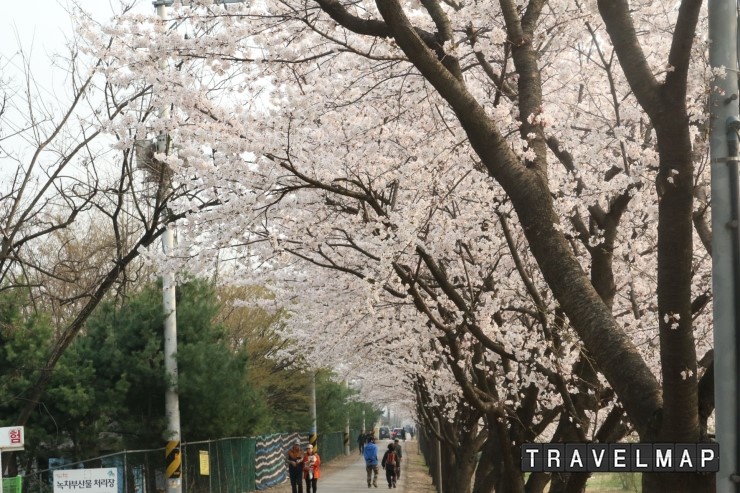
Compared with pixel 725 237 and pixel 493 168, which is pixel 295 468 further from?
pixel 725 237

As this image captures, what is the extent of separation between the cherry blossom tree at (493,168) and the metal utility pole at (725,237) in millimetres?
189

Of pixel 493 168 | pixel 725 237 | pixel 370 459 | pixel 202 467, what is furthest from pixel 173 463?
pixel 370 459

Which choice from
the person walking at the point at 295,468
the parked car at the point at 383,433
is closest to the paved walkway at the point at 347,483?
the person walking at the point at 295,468

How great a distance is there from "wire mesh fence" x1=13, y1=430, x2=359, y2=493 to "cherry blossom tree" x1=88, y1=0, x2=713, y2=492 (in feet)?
17.5

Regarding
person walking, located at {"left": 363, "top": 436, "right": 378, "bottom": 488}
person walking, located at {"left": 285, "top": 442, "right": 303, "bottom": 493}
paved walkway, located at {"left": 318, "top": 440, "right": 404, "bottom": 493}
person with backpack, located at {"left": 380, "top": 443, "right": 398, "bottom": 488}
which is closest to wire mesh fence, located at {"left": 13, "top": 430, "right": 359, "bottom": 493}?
person walking, located at {"left": 285, "top": 442, "right": 303, "bottom": 493}

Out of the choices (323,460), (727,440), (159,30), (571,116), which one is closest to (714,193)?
(727,440)

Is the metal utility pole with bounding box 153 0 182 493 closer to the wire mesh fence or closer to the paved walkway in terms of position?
the wire mesh fence

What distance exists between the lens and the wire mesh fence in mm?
17178

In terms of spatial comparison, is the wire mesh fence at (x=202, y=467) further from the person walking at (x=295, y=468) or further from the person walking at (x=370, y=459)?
the person walking at (x=370, y=459)

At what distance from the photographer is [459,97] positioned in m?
5.82

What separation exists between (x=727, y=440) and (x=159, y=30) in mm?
5850

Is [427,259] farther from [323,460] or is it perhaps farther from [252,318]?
[323,460]

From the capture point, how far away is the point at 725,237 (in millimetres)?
4473

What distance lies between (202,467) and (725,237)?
16541 mm
